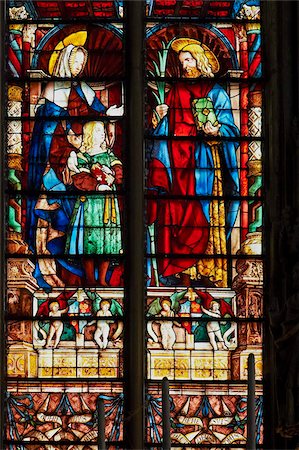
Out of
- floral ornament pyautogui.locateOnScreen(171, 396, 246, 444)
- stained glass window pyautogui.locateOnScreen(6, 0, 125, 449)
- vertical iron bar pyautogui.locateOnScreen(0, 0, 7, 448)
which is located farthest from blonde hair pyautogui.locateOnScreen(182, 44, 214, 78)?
floral ornament pyautogui.locateOnScreen(171, 396, 246, 444)

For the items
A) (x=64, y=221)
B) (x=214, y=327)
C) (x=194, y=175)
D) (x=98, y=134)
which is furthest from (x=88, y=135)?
(x=214, y=327)

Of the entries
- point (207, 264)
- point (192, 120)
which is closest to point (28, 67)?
point (192, 120)

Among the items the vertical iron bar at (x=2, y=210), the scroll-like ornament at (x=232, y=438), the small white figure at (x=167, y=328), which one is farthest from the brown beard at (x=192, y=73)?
the scroll-like ornament at (x=232, y=438)

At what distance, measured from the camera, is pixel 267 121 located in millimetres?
→ 8578

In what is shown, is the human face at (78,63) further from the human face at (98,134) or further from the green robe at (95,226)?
the green robe at (95,226)

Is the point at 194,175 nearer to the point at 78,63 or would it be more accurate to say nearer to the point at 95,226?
the point at 95,226

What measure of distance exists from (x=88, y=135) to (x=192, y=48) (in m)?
0.94

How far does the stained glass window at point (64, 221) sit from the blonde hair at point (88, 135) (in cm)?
1

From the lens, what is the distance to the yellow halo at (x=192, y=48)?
8.75 meters

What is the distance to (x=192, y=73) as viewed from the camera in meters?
8.75

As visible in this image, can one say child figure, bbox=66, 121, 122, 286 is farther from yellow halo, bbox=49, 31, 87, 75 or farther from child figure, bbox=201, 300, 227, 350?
child figure, bbox=201, 300, 227, 350

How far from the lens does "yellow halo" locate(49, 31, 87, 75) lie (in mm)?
8742

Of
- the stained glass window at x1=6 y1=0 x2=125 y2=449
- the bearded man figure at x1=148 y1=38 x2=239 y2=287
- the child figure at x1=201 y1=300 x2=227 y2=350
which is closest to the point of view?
the stained glass window at x1=6 y1=0 x2=125 y2=449

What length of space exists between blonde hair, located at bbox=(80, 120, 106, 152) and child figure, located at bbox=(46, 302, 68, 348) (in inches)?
42.3
